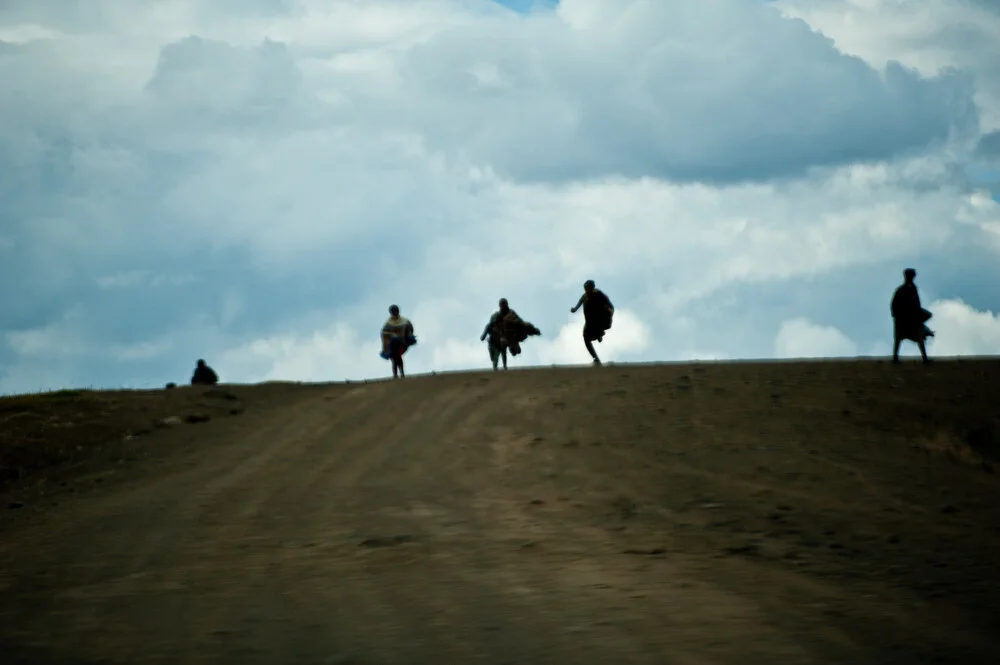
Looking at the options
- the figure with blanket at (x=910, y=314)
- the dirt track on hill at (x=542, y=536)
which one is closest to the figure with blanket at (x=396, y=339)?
the dirt track on hill at (x=542, y=536)

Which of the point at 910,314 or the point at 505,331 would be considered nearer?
the point at 910,314

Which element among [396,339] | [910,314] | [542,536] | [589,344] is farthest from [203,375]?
[542,536]

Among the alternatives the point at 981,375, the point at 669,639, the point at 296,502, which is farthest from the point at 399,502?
the point at 981,375

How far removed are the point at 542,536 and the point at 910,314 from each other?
56.5 ft

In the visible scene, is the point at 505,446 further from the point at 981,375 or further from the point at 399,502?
the point at 981,375

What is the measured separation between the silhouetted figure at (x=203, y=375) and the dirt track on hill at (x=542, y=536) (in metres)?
11.6

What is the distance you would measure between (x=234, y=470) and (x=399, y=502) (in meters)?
4.24

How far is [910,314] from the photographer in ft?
88.4

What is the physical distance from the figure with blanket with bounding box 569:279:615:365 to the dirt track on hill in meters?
6.17

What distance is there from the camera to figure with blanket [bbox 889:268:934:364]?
26922 millimetres

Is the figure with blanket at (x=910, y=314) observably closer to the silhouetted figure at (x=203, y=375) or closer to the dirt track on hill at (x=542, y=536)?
the dirt track on hill at (x=542, y=536)

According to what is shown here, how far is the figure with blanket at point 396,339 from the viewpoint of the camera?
31266 mm

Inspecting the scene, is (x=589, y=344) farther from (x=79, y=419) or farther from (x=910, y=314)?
(x=79, y=419)

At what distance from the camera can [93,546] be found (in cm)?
1264
